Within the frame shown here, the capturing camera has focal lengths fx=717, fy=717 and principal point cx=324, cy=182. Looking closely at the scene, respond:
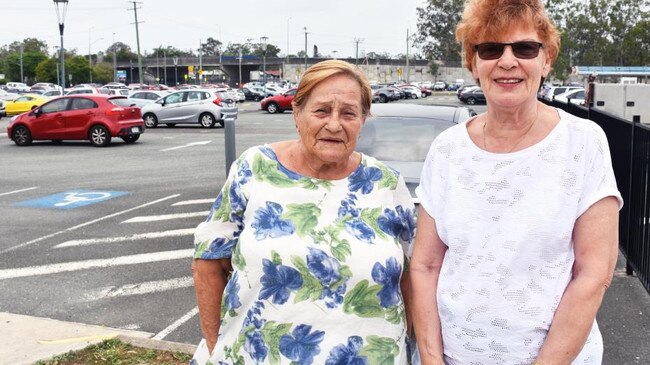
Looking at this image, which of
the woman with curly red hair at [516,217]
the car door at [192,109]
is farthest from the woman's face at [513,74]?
the car door at [192,109]

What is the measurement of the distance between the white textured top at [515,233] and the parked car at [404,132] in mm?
3988

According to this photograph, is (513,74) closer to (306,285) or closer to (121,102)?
(306,285)

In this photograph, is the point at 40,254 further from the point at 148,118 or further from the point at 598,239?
the point at 148,118

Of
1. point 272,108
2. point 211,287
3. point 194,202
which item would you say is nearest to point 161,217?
point 194,202

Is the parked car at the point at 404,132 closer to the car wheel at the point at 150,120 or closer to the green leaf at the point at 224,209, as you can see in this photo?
the green leaf at the point at 224,209

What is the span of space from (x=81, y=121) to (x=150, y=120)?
25.0 ft

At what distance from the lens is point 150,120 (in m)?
28.6

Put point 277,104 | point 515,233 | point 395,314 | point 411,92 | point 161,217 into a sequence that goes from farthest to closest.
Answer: point 411,92
point 277,104
point 161,217
point 395,314
point 515,233

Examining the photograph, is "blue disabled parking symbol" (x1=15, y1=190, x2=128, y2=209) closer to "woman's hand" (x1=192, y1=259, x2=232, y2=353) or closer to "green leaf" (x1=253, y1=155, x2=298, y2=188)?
"woman's hand" (x1=192, y1=259, x2=232, y2=353)

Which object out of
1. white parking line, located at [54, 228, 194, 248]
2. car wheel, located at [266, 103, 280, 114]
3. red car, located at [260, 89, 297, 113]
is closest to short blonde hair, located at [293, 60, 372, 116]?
white parking line, located at [54, 228, 194, 248]

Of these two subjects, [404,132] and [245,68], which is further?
[245,68]

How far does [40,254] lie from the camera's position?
25.7 ft

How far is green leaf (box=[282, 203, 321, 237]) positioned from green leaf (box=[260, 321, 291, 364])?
30cm

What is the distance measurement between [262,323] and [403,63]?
115725 mm
